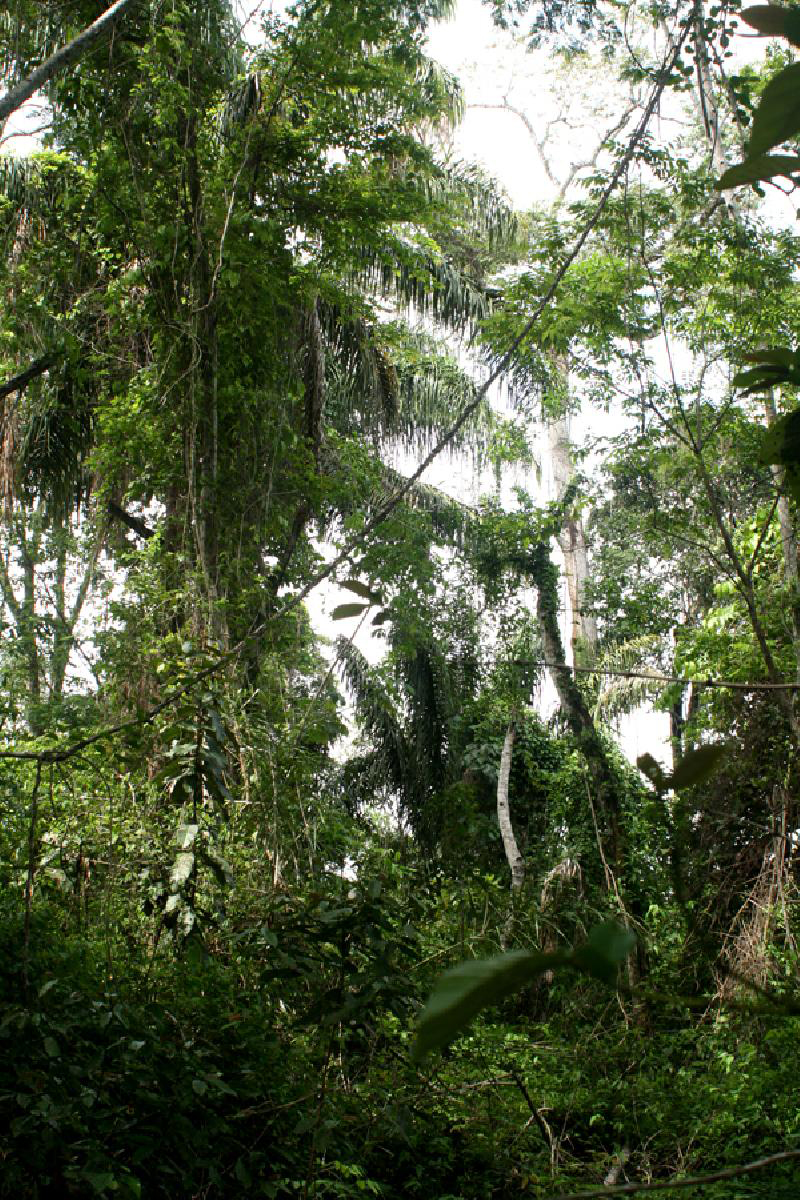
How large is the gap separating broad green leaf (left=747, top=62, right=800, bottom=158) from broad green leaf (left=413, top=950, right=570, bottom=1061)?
322 mm

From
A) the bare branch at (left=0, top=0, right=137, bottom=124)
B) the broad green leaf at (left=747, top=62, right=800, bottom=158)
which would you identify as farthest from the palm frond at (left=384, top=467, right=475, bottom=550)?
the broad green leaf at (left=747, top=62, right=800, bottom=158)

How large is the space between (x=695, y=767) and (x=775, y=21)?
35cm

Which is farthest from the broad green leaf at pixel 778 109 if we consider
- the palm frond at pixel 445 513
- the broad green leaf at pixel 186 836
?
the palm frond at pixel 445 513

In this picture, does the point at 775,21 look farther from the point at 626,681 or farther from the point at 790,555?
the point at 626,681

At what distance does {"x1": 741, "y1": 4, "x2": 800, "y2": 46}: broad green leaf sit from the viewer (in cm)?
43

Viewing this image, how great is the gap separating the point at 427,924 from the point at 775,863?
2466mm

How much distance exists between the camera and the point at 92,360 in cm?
585

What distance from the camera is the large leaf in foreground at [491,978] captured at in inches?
13.8

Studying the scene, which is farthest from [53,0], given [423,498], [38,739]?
[423,498]

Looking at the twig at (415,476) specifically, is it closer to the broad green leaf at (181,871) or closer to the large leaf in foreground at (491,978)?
the broad green leaf at (181,871)

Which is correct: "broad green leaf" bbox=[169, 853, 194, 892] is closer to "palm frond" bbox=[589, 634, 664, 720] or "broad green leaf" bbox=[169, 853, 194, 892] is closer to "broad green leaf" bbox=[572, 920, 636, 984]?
"broad green leaf" bbox=[572, 920, 636, 984]

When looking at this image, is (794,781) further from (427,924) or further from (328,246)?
(328,246)

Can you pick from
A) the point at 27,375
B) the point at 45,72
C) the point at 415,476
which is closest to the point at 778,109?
the point at 415,476

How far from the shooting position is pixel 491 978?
36cm
